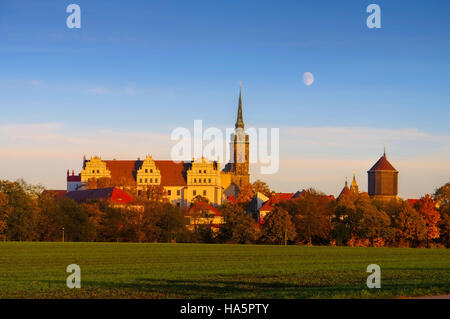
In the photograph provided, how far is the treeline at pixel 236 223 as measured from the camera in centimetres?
8500

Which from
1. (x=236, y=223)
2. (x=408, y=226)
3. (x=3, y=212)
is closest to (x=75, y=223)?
(x=3, y=212)

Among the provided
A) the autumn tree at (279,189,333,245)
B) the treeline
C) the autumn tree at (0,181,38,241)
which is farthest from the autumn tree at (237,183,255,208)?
the autumn tree at (0,181,38,241)

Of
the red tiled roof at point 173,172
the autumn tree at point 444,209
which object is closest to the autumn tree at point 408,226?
the autumn tree at point 444,209

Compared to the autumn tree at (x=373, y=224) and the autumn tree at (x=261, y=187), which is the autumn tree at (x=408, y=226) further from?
the autumn tree at (x=261, y=187)

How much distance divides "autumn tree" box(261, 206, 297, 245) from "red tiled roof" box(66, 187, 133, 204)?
2968 centimetres

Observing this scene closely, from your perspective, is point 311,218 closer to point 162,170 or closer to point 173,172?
point 173,172

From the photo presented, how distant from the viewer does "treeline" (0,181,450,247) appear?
85000 mm

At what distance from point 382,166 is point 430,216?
104m

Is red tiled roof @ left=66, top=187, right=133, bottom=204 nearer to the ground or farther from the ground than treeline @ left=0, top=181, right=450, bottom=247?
farther from the ground

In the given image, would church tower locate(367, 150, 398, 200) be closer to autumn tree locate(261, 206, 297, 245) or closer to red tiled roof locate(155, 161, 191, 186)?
red tiled roof locate(155, 161, 191, 186)

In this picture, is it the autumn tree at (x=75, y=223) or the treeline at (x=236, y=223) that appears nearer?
the treeline at (x=236, y=223)

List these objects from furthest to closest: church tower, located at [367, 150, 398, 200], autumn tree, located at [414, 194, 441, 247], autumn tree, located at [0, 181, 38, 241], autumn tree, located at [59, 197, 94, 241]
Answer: church tower, located at [367, 150, 398, 200]
autumn tree, located at [414, 194, 441, 247]
autumn tree, located at [59, 197, 94, 241]
autumn tree, located at [0, 181, 38, 241]
